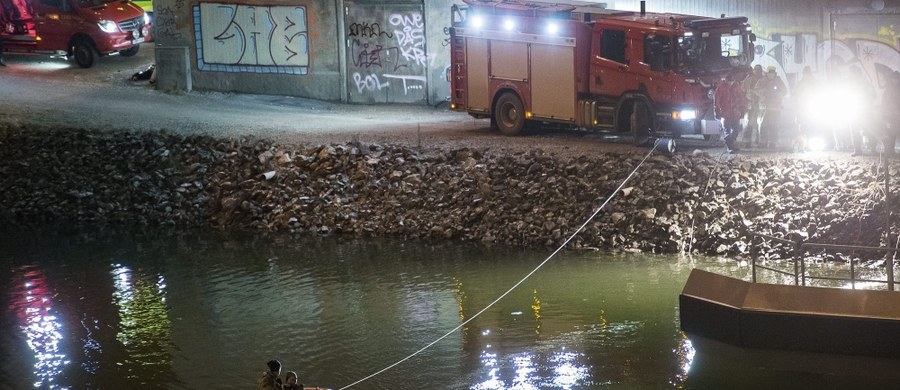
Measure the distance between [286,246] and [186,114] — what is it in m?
8.05

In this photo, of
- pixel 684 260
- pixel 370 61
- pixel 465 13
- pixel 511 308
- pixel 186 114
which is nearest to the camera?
pixel 511 308

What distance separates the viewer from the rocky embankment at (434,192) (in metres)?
21.4

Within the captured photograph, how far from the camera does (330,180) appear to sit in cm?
2520

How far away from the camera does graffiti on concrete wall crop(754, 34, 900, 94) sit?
83.5 ft

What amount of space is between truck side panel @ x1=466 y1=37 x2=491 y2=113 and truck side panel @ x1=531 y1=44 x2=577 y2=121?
1.46 metres

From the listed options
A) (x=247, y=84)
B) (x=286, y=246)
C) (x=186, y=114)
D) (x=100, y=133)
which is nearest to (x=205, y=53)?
(x=247, y=84)

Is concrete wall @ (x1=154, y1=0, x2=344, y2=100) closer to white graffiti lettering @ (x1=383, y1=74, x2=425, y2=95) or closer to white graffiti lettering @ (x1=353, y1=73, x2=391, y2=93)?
white graffiti lettering @ (x1=353, y1=73, x2=391, y2=93)

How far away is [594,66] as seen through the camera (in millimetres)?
25156

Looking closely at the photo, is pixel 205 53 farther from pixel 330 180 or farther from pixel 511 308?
pixel 511 308

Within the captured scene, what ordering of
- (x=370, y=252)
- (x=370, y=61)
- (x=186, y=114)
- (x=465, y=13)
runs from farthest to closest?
(x=370, y=61)
(x=186, y=114)
(x=465, y=13)
(x=370, y=252)

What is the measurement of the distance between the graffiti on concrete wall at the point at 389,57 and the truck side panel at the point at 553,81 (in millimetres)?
6993

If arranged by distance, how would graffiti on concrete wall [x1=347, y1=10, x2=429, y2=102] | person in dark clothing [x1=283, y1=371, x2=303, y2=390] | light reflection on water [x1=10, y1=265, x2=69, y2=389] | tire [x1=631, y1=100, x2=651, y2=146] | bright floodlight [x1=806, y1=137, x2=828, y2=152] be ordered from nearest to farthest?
person in dark clothing [x1=283, y1=371, x2=303, y2=390] < light reflection on water [x1=10, y1=265, x2=69, y2=389] < bright floodlight [x1=806, y1=137, x2=828, y2=152] < tire [x1=631, y1=100, x2=651, y2=146] < graffiti on concrete wall [x1=347, y1=10, x2=429, y2=102]

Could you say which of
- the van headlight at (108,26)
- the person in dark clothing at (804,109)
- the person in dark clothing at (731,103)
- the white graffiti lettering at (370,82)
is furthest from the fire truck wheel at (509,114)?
the van headlight at (108,26)

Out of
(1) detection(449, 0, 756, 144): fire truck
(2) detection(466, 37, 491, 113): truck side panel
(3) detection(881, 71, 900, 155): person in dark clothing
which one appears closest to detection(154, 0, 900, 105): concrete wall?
(2) detection(466, 37, 491, 113): truck side panel
